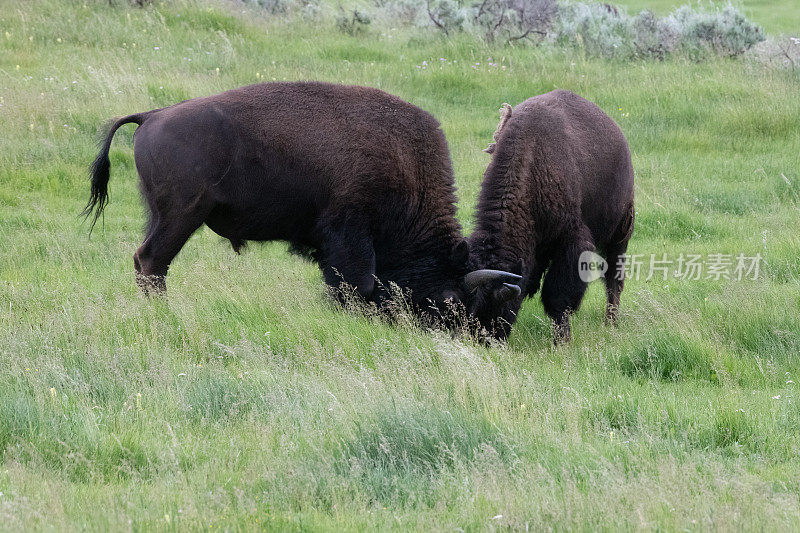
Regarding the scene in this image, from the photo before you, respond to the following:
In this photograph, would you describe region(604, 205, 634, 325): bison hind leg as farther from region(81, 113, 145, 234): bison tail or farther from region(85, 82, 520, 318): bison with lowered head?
region(81, 113, 145, 234): bison tail

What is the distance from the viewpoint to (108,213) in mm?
10039

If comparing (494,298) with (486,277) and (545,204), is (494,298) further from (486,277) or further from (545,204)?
(545,204)

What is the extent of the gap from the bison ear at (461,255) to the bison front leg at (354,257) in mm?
689

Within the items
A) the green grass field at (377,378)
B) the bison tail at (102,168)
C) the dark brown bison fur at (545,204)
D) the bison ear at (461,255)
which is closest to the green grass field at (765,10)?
the green grass field at (377,378)

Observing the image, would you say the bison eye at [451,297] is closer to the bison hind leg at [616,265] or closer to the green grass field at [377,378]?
the green grass field at [377,378]

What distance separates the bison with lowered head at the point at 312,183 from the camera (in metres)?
7.03

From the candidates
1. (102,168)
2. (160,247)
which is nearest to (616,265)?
(160,247)

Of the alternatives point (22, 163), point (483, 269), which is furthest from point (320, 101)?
point (22, 163)

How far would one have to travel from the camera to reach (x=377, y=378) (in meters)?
5.40

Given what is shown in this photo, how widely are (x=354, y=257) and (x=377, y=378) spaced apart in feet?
6.50

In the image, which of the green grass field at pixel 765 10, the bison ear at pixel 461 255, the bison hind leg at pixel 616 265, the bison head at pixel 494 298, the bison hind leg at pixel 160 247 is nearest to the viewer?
the bison head at pixel 494 298

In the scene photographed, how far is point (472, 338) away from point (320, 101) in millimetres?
2418

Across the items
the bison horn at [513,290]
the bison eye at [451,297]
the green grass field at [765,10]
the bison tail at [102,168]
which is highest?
the bison tail at [102,168]

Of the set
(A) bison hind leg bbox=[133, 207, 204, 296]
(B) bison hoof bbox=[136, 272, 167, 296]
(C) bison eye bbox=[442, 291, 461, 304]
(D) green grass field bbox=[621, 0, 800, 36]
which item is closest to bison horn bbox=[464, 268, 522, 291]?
(C) bison eye bbox=[442, 291, 461, 304]
